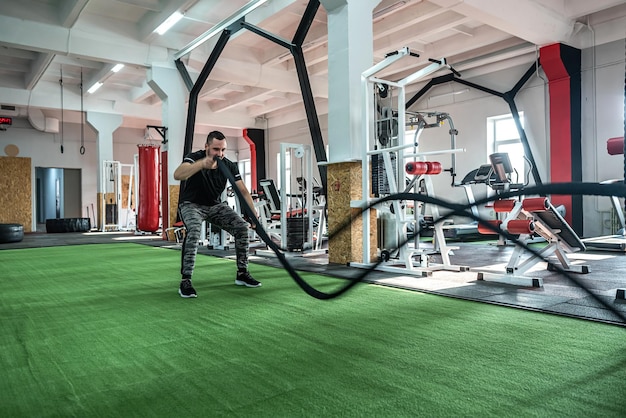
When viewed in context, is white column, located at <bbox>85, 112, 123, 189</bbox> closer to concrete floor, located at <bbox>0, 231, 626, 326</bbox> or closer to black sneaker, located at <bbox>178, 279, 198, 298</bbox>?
concrete floor, located at <bbox>0, 231, 626, 326</bbox>

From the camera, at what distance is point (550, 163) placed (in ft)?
28.4

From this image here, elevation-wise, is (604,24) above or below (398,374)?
above

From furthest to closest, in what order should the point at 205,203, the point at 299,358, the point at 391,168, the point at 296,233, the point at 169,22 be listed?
the point at 169,22 < the point at 296,233 < the point at 391,168 < the point at 205,203 < the point at 299,358

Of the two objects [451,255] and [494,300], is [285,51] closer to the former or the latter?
[451,255]

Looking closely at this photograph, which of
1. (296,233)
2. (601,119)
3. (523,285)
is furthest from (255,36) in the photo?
(523,285)

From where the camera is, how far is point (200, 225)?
3.67 metres

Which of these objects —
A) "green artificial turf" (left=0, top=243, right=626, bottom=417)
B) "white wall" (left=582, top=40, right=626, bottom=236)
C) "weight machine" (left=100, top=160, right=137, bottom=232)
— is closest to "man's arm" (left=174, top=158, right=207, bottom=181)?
"green artificial turf" (left=0, top=243, right=626, bottom=417)

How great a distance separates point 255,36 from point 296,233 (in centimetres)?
495

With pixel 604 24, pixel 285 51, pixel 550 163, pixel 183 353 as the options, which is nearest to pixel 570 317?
pixel 183 353

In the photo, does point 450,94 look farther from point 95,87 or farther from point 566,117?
point 95,87

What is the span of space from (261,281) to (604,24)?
7.81 m

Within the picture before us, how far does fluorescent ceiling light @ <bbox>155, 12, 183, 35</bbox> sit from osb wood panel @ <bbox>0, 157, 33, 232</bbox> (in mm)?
8913

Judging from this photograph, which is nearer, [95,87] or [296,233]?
[296,233]

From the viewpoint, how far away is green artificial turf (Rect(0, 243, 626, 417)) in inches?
62.4
